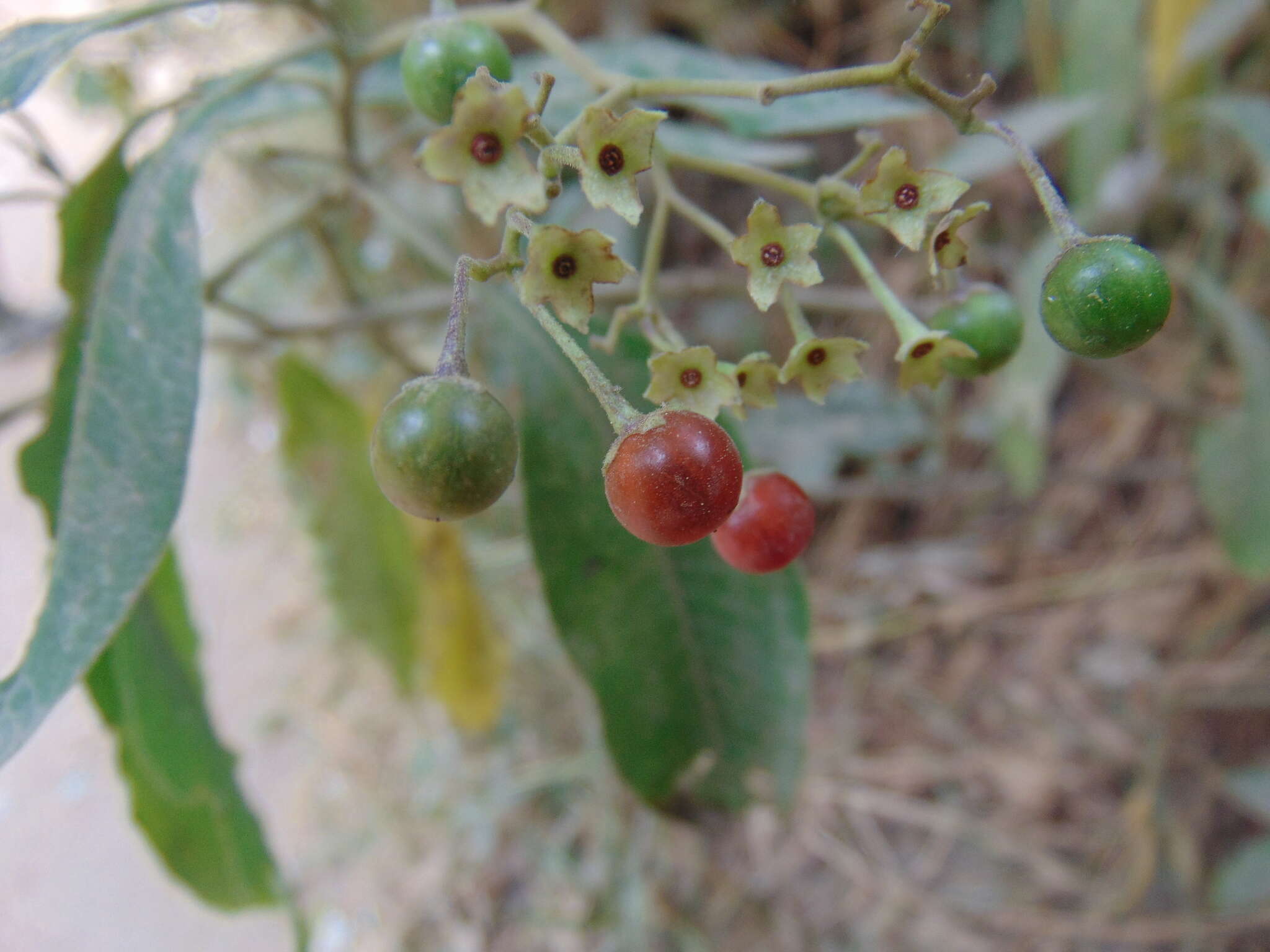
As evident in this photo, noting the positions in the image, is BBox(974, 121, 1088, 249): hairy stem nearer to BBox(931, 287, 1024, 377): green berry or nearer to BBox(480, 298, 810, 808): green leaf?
BBox(931, 287, 1024, 377): green berry

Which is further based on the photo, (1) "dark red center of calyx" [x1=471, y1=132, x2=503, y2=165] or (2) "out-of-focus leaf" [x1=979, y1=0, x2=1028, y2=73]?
(2) "out-of-focus leaf" [x1=979, y1=0, x2=1028, y2=73]

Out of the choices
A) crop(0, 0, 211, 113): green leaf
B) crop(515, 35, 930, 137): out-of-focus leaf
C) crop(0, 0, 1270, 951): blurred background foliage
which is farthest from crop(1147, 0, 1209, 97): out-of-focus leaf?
crop(0, 0, 211, 113): green leaf

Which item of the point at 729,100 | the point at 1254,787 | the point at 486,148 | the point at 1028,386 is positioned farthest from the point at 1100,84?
the point at 486,148

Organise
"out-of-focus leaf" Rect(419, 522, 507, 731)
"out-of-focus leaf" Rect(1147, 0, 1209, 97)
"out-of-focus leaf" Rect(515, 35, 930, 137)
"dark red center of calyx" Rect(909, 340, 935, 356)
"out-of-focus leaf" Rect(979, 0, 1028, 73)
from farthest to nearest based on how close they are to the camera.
→ 1. "out-of-focus leaf" Rect(979, 0, 1028, 73)
2. "out-of-focus leaf" Rect(419, 522, 507, 731)
3. "out-of-focus leaf" Rect(1147, 0, 1209, 97)
4. "out-of-focus leaf" Rect(515, 35, 930, 137)
5. "dark red center of calyx" Rect(909, 340, 935, 356)

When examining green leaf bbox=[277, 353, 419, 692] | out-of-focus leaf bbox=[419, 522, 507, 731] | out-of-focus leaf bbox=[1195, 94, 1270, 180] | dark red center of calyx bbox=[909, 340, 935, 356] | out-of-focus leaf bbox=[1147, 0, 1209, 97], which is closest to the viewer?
dark red center of calyx bbox=[909, 340, 935, 356]

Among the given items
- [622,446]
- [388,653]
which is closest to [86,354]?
[622,446]

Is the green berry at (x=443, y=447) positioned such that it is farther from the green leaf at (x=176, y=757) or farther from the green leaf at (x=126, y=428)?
the green leaf at (x=176, y=757)

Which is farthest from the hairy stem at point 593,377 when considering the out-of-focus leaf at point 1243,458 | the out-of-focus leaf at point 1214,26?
the out-of-focus leaf at point 1214,26
